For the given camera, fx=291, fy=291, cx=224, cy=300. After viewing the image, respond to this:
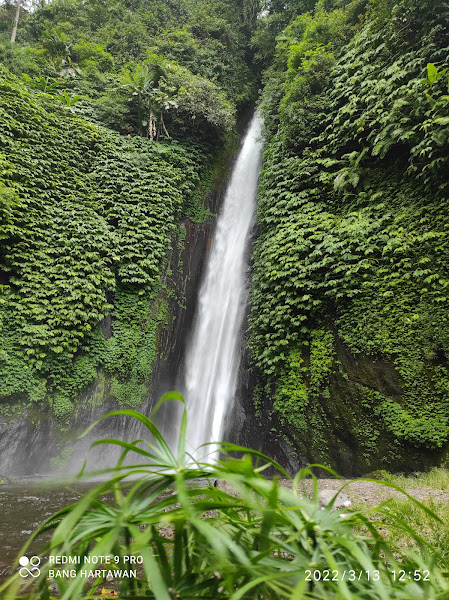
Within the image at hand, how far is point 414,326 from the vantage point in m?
5.00

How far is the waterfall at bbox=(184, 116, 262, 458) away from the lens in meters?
8.20

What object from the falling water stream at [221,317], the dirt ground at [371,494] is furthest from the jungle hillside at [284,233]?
the dirt ground at [371,494]

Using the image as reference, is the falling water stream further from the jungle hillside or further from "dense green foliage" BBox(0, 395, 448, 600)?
"dense green foliage" BBox(0, 395, 448, 600)

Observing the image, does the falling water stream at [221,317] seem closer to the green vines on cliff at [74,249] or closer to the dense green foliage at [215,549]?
the green vines on cliff at [74,249]

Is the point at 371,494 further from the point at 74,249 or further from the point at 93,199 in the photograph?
the point at 93,199

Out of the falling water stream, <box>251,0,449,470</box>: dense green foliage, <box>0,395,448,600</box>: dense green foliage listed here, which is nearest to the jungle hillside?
<box>251,0,449,470</box>: dense green foliage

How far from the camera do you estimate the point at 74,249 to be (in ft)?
24.5

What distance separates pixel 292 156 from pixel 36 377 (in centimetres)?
864

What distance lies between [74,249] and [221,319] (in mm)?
4574

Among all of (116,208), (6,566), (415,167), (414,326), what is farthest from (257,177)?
(6,566)

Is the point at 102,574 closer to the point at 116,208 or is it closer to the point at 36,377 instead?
the point at 36,377

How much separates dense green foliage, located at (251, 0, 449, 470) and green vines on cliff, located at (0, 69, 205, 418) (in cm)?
334

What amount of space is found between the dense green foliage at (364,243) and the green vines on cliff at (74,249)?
Answer: 11.0 ft

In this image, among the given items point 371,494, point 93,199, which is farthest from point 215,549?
point 93,199
